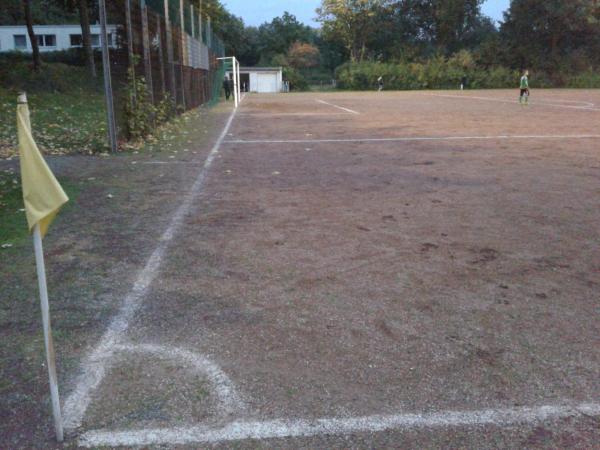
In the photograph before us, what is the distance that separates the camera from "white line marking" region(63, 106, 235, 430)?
9.62 ft

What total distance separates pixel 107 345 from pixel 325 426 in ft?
4.89

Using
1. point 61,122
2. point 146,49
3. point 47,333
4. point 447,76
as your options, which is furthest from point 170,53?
point 447,76

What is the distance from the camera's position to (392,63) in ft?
250

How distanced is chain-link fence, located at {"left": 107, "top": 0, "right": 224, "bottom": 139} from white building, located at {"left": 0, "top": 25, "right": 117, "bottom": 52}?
2325 inches

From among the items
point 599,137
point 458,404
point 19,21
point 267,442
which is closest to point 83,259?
point 267,442

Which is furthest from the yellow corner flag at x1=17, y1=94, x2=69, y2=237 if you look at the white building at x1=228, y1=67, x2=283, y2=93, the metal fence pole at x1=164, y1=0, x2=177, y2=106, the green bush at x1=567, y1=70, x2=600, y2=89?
the green bush at x1=567, y1=70, x2=600, y2=89

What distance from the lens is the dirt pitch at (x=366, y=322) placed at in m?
2.84

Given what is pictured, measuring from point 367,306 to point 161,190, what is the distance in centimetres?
479

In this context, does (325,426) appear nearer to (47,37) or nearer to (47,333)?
(47,333)

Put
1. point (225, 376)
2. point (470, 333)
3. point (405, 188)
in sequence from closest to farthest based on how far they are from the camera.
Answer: point (225, 376)
point (470, 333)
point (405, 188)

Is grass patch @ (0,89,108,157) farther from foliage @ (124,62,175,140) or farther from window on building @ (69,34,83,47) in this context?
window on building @ (69,34,83,47)

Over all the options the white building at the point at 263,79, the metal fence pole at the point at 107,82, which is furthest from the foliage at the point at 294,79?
the metal fence pole at the point at 107,82

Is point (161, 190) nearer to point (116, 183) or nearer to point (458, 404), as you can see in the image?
point (116, 183)

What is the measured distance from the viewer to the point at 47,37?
79.5m
